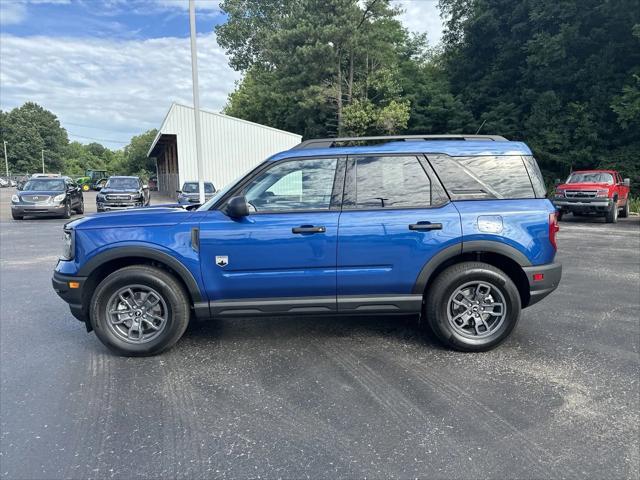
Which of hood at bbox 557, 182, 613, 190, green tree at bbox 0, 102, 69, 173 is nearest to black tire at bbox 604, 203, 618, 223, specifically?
hood at bbox 557, 182, 613, 190

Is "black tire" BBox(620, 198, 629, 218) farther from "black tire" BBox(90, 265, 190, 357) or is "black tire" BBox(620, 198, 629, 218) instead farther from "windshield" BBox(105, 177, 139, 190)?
"windshield" BBox(105, 177, 139, 190)

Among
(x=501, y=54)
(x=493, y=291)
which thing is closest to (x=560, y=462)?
(x=493, y=291)

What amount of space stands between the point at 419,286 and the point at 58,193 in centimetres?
1687

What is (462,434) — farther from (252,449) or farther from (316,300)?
(316,300)

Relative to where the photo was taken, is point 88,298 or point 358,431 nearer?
point 358,431

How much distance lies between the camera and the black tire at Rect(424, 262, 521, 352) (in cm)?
405

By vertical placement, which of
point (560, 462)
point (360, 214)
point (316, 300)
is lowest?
point (560, 462)

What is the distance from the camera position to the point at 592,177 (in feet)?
52.9

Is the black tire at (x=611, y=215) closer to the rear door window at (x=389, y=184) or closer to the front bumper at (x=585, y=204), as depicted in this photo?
the front bumper at (x=585, y=204)

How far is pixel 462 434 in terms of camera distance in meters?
2.85

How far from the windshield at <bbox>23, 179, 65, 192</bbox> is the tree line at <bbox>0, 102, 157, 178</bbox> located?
7037cm

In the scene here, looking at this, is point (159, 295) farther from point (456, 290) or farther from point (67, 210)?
point (67, 210)

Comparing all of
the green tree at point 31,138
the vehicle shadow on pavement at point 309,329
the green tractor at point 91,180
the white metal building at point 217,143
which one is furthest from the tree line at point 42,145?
the vehicle shadow on pavement at point 309,329

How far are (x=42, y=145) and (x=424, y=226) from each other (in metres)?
108
